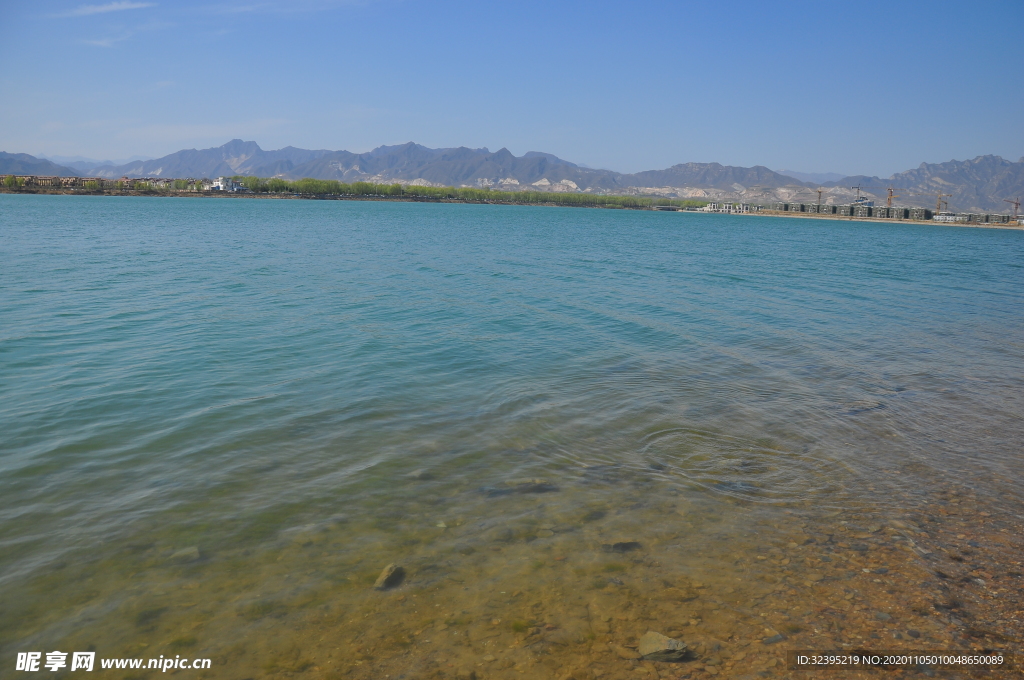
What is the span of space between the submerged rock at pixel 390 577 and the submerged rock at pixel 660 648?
8.13 ft

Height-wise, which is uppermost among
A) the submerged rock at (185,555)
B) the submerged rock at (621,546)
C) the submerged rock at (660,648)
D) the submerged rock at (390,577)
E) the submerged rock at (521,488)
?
the submerged rock at (521,488)

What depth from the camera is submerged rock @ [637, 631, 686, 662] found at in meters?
4.69

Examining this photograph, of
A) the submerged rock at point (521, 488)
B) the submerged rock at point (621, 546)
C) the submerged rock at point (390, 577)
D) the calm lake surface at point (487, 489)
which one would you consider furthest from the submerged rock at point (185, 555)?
the submerged rock at point (621, 546)

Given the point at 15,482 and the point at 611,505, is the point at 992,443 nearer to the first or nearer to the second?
the point at 611,505

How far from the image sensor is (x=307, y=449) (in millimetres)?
9000

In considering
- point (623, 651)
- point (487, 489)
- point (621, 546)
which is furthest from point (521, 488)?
point (623, 651)

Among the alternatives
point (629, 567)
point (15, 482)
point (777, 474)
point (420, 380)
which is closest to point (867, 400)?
point (777, 474)

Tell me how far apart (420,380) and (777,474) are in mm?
7558

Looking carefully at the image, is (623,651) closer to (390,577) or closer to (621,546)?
(621,546)

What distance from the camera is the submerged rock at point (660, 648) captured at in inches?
185

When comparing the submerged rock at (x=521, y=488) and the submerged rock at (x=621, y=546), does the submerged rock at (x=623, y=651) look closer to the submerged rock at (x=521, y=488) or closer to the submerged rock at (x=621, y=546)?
the submerged rock at (x=621, y=546)

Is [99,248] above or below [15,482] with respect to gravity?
above

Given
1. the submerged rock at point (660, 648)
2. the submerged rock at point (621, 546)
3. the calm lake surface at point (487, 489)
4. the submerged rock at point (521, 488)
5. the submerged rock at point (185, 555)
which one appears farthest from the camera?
the submerged rock at point (521, 488)

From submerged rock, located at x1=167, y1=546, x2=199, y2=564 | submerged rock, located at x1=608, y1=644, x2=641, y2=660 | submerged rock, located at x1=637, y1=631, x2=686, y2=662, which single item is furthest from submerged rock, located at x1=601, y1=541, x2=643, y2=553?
submerged rock, located at x1=167, y1=546, x2=199, y2=564
